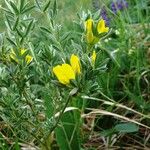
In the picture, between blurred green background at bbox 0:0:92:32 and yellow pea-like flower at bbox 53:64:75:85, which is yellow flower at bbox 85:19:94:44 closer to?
yellow pea-like flower at bbox 53:64:75:85

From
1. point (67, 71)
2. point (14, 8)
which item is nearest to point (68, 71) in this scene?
point (67, 71)

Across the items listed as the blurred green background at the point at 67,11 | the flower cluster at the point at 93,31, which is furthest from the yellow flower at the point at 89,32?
the blurred green background at the point at 67,11

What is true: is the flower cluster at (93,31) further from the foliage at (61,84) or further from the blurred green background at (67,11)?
the blurred green background at (67,11)

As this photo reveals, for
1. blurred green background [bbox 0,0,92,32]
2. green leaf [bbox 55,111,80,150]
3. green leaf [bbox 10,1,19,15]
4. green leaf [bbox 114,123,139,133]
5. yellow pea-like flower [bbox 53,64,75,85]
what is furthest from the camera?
blurred green background [bbox 0,0,92,32]

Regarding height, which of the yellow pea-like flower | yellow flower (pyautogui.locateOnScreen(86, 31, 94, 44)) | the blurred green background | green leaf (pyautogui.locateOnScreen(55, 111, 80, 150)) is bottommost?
the blurred green background

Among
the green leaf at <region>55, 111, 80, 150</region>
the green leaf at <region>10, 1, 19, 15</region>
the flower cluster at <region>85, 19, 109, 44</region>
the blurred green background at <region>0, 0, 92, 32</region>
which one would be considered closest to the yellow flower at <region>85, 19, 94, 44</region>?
the flower cluster at <region>85, 19, 109, 44</region>
